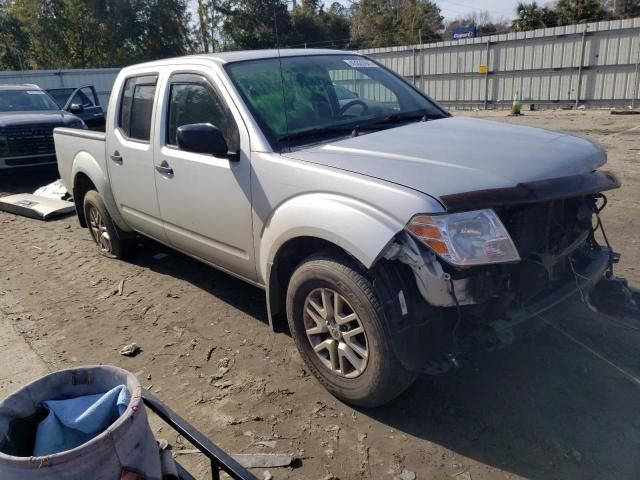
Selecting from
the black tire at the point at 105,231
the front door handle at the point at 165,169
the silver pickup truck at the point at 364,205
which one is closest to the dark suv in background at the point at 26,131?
the black tire at the point at 105,231

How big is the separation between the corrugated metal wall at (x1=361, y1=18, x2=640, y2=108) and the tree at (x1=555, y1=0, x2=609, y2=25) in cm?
1103

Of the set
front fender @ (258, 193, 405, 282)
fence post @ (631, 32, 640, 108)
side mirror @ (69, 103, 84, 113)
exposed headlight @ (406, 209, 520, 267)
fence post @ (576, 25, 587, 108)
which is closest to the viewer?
exposed headlight @ (406, 209, 520, 267)

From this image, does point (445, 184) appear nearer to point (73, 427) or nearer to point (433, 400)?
point (433, 400)

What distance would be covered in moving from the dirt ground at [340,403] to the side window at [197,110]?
1.40 m

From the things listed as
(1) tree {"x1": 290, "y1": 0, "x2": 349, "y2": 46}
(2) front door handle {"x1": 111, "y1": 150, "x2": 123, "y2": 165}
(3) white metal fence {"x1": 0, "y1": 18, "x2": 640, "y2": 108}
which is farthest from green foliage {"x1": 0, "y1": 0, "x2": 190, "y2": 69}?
(2) front door handle {"x1": 111, "y1": 150, "x2": 123, "y2": 165}

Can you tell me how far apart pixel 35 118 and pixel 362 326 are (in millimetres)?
9850

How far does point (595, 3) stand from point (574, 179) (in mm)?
31120

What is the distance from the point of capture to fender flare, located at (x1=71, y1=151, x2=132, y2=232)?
5.11 metres

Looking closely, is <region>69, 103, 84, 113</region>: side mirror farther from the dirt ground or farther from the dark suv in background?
the dirt ground

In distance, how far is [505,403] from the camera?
2939 millimetres

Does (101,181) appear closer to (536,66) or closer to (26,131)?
(26,131)

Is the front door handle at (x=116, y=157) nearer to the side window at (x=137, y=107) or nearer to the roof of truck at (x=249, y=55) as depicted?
the side window at (x=137, y=107)

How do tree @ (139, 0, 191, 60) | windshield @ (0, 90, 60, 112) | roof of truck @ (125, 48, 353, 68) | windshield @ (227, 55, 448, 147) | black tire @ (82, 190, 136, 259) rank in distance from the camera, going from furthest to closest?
tree @ (139, 0, 191, 60)
windshield @ (0, 90, 60, 112)
black tire @ (82, 190, 136, 259)
roof of truck @ (125, 48, 353, 68)
windshield @ (227, 55, 448, 147)

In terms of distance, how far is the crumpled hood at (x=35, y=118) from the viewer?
32.6ft
